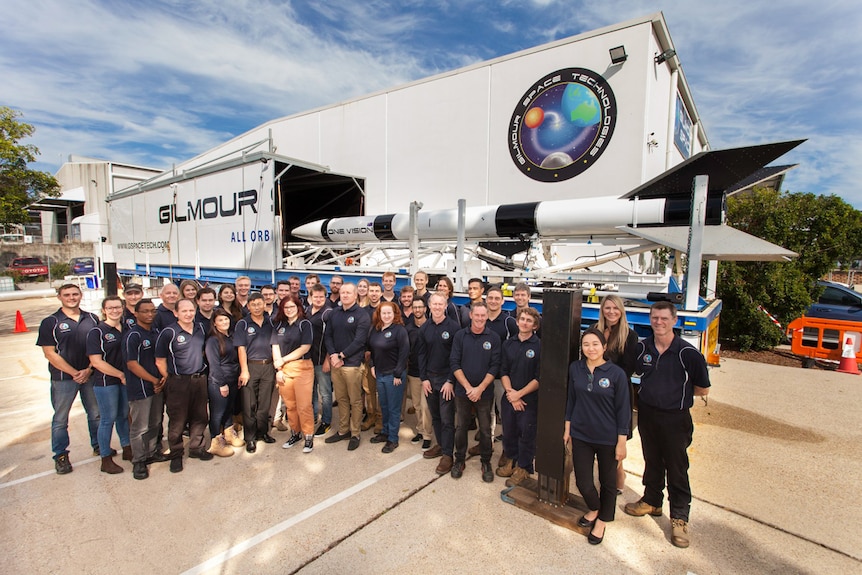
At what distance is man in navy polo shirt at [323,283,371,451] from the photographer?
4.21 m

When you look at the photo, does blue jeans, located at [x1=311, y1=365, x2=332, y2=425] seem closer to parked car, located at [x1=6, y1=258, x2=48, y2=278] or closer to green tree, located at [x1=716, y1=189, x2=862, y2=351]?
green tree, located at [x1=716, y1=189, x2=862, y2=351]

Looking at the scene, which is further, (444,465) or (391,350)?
(391,350)

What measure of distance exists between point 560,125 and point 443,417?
20.1ft

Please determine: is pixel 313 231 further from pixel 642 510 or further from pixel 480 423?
pixel 642 510

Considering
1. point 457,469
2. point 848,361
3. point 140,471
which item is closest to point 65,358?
point 140,471

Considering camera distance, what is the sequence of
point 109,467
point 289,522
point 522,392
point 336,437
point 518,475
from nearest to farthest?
point 289,522
point 522,392
point 518,475
point 109,467
point 336,437

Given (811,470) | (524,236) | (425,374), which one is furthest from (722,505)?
(524,236)

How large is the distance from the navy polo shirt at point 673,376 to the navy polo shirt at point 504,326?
3.90 feet

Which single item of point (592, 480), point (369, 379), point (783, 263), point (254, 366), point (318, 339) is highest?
point (783, 263)

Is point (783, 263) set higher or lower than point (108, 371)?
higher

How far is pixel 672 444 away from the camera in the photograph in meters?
2.85

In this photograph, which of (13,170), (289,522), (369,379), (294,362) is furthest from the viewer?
(13,170)

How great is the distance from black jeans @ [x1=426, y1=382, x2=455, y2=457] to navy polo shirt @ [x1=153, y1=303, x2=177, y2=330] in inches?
101

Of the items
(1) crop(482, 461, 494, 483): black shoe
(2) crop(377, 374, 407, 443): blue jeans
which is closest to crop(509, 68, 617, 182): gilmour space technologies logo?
(2) crop(377, 374, 407, 443): blue jeans
